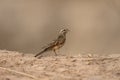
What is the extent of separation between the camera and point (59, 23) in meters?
27.7

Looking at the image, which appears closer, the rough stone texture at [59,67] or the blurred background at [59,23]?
the rough stone texture at [59,67]

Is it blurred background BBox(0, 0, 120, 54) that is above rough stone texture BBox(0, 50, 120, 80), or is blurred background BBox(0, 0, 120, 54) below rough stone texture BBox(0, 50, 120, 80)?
above

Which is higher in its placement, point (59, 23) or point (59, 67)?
point (59, 23)

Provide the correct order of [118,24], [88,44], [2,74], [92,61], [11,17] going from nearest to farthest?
[2,74]
[92,61]
[88,44]
[118,24]
[11,17]

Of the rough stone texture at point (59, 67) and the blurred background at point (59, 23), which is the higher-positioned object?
the blurred background at point (59, 23)

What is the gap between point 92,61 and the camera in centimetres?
1024

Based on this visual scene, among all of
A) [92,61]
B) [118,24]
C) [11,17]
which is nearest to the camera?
[92,61]

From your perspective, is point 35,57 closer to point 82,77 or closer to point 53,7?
point 82,77

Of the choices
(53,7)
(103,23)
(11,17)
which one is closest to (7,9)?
(11,17)

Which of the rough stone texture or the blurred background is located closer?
the rough stone texture

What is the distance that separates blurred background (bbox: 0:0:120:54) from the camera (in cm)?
2472

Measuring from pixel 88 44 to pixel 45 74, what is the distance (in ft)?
48.7

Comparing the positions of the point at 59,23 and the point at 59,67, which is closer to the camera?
the point at 59,67

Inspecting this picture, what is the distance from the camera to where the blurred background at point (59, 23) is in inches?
973
